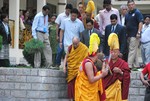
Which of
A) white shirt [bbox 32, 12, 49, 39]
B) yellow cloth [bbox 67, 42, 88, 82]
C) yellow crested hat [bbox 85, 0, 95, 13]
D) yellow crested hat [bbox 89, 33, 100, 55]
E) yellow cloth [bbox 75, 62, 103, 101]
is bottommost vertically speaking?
yellow cloth [bbox 75, 62, 103, 101]

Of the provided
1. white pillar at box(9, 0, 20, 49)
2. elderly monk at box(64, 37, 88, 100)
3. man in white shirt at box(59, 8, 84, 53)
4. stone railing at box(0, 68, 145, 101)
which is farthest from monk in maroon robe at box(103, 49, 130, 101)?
white pillar at box(9, 0, 20, 49)

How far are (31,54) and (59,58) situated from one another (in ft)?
3.86

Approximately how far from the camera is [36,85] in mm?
12391

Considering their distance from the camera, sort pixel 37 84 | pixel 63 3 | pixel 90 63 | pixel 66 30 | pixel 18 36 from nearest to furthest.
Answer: pixel 90 63, pixel 37 84, pixel 66 30, pixel 18 36, pixel 63 3

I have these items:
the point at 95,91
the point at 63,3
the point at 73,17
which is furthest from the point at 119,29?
the point at 63,3

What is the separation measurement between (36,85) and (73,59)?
107 centimetres

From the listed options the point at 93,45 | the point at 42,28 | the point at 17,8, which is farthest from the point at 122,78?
the point at 17,8

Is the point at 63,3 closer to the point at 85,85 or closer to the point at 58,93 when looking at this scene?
the point at 58,93

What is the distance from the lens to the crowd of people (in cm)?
1031

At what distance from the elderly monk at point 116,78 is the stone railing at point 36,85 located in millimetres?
2206

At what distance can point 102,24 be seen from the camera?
46.4ft

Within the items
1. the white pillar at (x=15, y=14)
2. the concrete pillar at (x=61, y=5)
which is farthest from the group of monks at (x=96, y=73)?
the concrete pillar at (x=61, y=5)

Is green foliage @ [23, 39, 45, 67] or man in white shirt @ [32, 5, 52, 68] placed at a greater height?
man in white shirt @ [32, 5, 52, 68]

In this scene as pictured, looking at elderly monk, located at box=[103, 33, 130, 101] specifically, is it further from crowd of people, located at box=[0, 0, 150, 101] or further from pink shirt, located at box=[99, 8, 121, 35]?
pink shirt, located at box=[99, 8, 121, 35]
